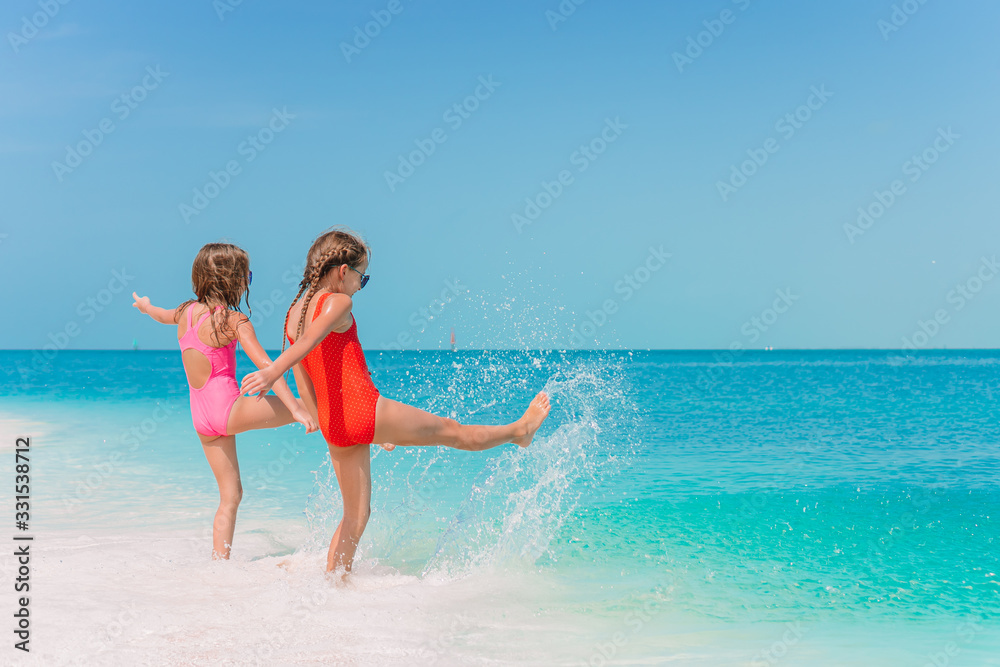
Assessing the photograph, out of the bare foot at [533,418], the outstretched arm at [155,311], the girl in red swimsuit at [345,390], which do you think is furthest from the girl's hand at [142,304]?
the bare foot at [533,418]

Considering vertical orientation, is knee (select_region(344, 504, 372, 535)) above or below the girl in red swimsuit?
below

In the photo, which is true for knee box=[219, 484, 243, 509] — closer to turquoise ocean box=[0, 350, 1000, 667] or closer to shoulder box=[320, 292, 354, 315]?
turquoise ocean box=[0, 350, 1000, 667]

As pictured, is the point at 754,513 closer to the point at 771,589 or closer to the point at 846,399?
the point at 771,589

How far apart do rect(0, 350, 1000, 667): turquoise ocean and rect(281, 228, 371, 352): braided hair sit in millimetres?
1605

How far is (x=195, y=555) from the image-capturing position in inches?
206

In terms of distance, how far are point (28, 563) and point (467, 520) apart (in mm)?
3164

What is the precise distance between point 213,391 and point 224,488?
635mm

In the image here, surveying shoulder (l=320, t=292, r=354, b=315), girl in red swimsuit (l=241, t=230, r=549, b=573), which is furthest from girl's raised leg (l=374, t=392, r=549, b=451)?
shoulder (l=320, t=292, r=354, b=315)

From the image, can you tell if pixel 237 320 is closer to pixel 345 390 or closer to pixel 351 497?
pixel 345 390

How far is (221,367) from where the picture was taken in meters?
4.77

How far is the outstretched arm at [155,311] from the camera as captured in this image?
16.1 ft

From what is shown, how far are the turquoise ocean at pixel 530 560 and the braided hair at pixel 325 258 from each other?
5.27ft

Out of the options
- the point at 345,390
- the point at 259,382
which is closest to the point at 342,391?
the point at 345,390

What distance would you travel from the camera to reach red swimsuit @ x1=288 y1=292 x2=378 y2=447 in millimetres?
4219
